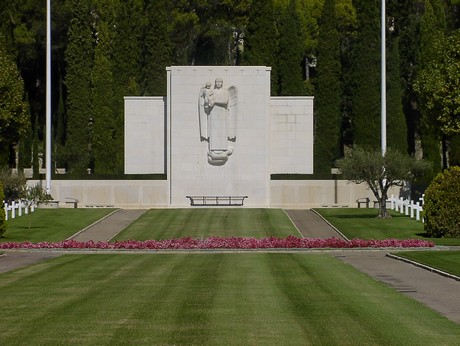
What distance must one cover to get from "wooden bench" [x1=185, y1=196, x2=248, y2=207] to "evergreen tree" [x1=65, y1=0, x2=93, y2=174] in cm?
1483

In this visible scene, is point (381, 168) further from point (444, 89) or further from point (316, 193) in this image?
point (316, 193)

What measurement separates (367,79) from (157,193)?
2121cm

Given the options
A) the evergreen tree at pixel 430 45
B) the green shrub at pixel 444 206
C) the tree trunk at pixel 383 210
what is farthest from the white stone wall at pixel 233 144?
the green shrub at pixel 444 206

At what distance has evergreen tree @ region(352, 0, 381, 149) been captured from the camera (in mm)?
89250

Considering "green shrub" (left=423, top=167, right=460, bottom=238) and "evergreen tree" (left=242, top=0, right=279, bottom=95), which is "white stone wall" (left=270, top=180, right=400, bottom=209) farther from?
"green shrub" (left=423, top=167, right=460, bottom=238)

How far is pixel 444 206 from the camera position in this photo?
161ft

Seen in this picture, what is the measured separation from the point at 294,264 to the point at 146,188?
42084mm

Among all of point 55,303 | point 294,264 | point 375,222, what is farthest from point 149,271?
point 375,222

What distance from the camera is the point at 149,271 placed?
33.5m

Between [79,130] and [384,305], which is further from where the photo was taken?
[79,130]

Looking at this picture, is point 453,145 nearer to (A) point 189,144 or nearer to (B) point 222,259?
(A) point 189,144

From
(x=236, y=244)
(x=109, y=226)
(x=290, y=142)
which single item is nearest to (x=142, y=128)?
(x=290, y=142)

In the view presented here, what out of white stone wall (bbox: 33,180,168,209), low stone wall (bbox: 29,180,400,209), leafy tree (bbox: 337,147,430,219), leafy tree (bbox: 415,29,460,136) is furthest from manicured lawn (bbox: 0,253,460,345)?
low stone wall (bbox: 29,180,400,209)

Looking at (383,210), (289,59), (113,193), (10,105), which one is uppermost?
(289,59)
